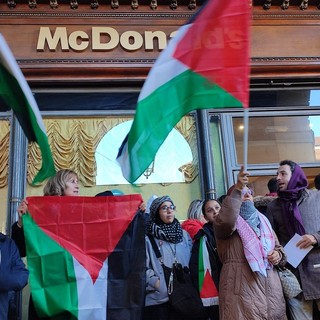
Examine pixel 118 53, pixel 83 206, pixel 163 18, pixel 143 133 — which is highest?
pixel 163 18

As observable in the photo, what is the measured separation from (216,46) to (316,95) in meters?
4.55

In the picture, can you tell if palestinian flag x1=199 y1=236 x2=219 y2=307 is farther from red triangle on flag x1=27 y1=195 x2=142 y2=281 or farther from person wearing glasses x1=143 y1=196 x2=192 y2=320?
red triangle on flag x1=27 y1=195 x2=142 y2=281

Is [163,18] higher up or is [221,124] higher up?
[163,18]

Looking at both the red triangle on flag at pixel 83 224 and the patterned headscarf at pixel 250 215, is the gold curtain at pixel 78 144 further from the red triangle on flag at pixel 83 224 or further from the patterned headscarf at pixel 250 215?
the patterned headscarf at pixel 250 215

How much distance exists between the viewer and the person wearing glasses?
15.0 ft

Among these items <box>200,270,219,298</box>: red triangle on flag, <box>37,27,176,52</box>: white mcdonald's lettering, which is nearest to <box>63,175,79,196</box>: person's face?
<box>200,270,219,298</box>: red triangle on flag

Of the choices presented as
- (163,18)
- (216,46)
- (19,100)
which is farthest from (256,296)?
(163,18)

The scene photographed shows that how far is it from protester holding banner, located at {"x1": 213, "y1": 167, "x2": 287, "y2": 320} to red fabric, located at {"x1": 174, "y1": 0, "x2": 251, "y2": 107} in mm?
766

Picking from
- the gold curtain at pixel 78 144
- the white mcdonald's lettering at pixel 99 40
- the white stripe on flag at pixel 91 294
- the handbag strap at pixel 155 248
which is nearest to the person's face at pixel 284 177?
the handbag strap at pixel 155 248

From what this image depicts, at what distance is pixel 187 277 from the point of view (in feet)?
15.4

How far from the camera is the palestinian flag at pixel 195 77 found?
13.1ft

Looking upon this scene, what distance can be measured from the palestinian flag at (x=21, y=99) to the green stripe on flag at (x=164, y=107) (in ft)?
2.67

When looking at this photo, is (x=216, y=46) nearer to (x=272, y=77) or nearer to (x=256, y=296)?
(x=256, y=296)

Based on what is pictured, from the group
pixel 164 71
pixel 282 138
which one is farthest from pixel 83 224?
pixel 282 138
